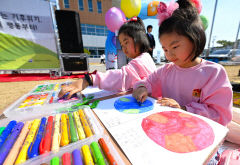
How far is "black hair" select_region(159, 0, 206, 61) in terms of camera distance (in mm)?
380

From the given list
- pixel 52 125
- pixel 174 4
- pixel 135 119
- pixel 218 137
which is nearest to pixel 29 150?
pixel 52 125

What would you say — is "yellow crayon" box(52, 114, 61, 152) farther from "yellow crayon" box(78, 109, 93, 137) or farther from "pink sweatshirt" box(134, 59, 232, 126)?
"pink sweatshirt" box(134, 59, 232, 126)

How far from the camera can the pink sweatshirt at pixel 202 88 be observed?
0.36 m

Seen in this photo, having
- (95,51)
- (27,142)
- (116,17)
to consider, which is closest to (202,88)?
(27,142)

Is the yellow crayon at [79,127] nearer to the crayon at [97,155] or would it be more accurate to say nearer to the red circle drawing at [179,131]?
the crayon at [97,155]

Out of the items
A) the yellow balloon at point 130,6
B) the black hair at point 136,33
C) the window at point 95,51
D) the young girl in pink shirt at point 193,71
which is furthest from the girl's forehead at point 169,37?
the window at point 95,51

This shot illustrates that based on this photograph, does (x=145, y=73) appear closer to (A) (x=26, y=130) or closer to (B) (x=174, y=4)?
(B) (x=174, y=4)

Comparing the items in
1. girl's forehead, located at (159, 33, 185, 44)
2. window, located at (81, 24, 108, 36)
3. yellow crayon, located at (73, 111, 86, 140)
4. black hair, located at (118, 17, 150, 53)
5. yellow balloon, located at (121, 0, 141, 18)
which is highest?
window, located at (81, 24, 108, 36)

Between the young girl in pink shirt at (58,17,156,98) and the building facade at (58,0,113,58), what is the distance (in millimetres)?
8337

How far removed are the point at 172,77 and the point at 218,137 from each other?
1.10ft

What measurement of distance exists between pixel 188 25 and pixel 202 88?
9.4 inches

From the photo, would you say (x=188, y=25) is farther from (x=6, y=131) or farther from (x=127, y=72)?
(x=6, y=131)

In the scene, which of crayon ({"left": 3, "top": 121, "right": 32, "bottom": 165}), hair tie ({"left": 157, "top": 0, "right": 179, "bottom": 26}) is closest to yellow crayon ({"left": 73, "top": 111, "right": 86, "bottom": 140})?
crayon ({"left": 3, "top": 121, "right": 32, "bottom": 165})

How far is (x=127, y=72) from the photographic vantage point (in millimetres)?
603
